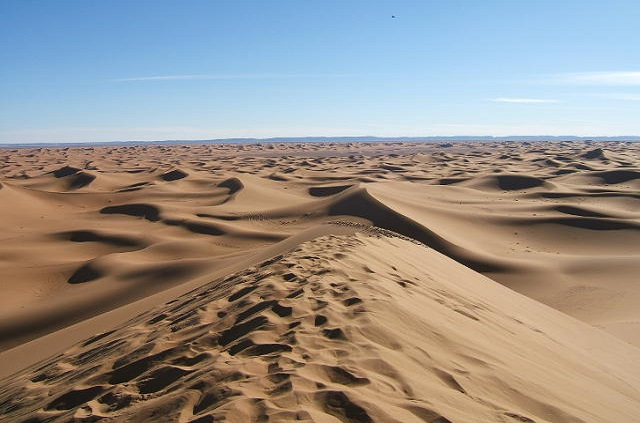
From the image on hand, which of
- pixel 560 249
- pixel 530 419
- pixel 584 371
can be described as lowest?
pixel 560 249

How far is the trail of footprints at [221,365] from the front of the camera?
3.19 meters

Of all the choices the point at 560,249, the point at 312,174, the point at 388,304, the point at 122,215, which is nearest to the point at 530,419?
the point at 388,304

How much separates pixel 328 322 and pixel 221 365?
1057mm

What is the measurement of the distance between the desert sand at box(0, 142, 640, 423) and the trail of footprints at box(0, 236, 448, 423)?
0.02 m

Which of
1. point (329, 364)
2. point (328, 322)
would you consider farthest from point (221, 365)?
point (328, 322)

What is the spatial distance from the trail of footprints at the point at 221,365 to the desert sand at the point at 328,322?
0.02 meters

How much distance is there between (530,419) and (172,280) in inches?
318

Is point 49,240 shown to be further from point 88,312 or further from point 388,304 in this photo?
point 388,304

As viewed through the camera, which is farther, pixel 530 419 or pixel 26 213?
pixel 26 213

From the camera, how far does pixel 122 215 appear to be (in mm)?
20094

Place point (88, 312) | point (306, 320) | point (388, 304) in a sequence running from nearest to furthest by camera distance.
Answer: point (306, 320) < point (388, 304) < point (88, 312)

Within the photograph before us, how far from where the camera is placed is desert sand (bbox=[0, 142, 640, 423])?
11.2ft

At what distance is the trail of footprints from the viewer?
10.5 feet

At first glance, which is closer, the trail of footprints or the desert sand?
the trail of footprints
